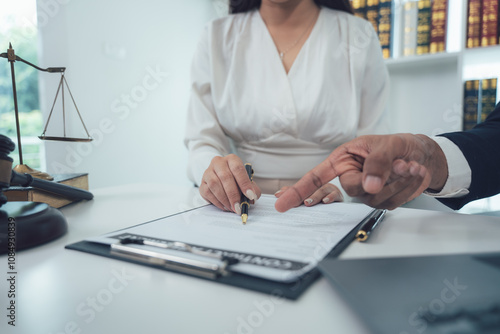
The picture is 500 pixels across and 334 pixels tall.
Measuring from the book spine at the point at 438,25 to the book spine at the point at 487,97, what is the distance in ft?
0.83

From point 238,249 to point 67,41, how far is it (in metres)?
1.46

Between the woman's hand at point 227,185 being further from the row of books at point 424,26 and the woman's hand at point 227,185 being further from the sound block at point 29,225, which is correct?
the row of books at point 424,26

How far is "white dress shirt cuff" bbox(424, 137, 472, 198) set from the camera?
0.58 meters

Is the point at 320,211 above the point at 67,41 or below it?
below

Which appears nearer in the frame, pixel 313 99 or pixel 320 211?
pixel 320 211

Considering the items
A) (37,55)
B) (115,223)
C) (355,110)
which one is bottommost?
(115,223)

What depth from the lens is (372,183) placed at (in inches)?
17.0

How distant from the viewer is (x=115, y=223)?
57 cm

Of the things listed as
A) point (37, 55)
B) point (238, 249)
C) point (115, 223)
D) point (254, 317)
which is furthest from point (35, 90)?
point (254, 317)

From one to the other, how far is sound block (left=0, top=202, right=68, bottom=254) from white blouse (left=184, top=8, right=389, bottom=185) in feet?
1.81

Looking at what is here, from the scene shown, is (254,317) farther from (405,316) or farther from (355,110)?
(355,110)

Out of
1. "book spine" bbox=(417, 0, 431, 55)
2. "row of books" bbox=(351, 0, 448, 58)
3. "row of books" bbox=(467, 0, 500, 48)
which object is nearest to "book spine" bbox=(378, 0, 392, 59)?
"row of books" bbox=(351, 0, 448, 58)

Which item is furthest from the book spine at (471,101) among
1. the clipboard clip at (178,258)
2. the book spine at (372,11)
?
the clipboard clip at (178,258)

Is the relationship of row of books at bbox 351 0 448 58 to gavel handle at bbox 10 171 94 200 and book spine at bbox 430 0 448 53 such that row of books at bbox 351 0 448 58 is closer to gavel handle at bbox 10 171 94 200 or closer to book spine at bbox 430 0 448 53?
book spine at bbox 430 0 448 53
